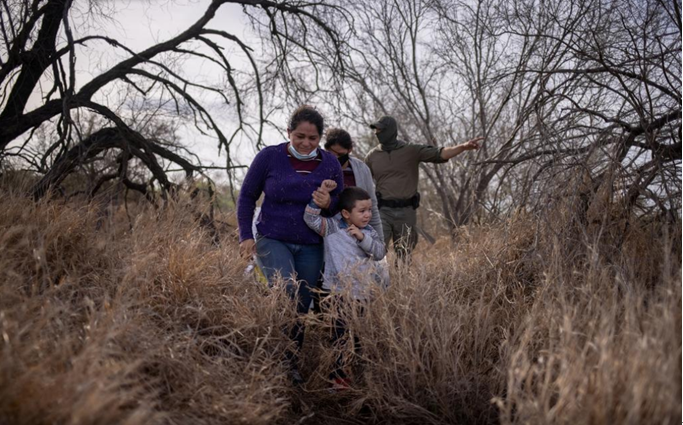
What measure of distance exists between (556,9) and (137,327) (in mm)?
5274

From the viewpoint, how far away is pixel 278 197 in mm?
3719

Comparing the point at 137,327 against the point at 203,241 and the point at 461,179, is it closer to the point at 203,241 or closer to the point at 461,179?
the point at 203,241

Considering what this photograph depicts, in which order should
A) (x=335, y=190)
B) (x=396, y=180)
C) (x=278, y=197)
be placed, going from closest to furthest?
1. (x=278, y=197)
2. (x=335, y=190)
3. (x=396, y=180)

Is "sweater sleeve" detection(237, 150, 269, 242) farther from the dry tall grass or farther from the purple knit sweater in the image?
the dry tall grass

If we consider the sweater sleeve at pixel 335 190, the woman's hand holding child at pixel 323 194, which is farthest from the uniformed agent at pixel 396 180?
the woman's hand holding child at pixel 323 194

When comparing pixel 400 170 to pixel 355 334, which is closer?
pixel 355 334

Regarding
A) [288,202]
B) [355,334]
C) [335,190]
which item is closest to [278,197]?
[288,202]

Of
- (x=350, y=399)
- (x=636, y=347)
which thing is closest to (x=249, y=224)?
(x=350, y=399)

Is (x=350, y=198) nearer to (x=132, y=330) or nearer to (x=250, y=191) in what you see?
(x=250, y=191)

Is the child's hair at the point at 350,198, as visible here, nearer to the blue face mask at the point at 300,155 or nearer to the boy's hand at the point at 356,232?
the boy's hand at the point at 356,232

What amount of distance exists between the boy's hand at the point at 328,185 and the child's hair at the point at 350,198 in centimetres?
14

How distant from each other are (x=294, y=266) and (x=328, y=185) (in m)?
0.56

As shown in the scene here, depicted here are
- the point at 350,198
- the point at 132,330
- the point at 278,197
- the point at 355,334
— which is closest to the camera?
the point at 132,330

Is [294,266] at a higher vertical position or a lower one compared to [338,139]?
lower
